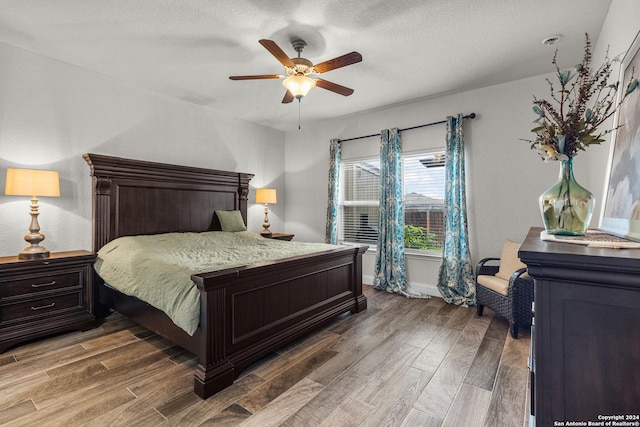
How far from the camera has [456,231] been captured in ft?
12.7

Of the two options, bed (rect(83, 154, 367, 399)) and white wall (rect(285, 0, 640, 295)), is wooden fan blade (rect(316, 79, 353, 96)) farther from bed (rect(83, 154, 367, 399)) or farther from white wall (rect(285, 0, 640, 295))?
white wall (rect(285, 0, 640, 295))

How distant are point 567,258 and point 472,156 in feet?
11.5

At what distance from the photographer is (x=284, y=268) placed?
8.52ft

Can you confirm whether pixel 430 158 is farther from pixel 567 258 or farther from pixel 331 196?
pixel 567 258


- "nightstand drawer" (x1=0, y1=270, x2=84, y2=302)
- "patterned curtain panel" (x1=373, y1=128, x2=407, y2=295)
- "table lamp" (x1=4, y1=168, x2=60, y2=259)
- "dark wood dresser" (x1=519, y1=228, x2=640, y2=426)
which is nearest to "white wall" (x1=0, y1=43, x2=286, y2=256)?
"table lamp" (x1=4, y1=168, x2=60, y2=259)

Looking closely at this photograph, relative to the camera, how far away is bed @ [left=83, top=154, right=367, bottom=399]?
2061 mm

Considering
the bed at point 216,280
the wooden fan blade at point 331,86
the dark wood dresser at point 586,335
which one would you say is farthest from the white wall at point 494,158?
the dark wood dresser at point 586,335

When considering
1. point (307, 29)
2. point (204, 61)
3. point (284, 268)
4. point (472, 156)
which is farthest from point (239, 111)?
point (472, 156)

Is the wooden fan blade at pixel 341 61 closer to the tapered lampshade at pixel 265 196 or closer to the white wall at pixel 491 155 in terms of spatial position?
the white wall at pixel 491 155

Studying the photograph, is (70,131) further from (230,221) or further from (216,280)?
(216,280)

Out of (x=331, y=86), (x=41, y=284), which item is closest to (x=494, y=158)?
(x=331, y=86)

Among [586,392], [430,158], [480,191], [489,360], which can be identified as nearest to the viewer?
[586,392]

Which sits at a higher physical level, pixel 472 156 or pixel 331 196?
pixel 472 156

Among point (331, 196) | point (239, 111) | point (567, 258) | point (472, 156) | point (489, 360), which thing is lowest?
point (489, 360)
